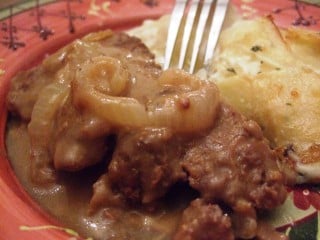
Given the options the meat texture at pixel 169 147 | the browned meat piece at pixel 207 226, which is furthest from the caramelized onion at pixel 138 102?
the browned meat piece at pixel 207 226

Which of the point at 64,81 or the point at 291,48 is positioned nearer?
the point at 64,81

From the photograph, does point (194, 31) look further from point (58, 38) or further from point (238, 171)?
point (238, 171)

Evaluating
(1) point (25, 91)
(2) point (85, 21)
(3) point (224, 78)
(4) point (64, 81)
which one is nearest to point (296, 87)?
(3) point (224, 78)

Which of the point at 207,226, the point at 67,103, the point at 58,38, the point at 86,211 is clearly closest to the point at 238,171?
the point at 207,226

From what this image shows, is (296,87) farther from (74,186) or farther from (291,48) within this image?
(74,186)

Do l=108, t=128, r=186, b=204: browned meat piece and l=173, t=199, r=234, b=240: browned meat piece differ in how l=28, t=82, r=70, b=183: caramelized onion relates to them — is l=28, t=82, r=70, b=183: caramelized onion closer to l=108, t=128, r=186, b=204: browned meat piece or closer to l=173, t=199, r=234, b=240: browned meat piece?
l=108, t=128, r=186, b=204: browned meat piece

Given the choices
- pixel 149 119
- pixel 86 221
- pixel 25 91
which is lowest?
pixel 86 221
